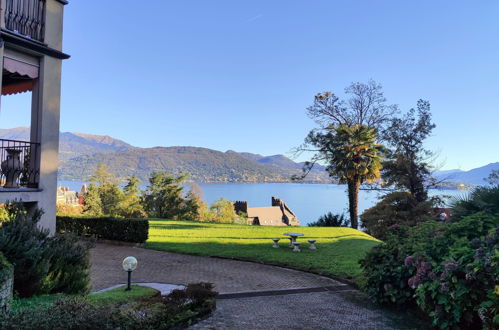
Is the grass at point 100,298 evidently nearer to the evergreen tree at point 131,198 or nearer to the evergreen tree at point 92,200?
the evergreen tree at point 92,200

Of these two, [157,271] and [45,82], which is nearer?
[45,82]

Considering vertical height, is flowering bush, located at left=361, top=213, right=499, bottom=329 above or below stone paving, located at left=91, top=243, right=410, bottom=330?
above

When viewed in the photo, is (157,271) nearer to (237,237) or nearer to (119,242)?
(119,242)

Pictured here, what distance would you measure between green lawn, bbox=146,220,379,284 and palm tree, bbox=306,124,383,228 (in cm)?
813

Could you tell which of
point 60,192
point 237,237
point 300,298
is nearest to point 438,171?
point 237,237

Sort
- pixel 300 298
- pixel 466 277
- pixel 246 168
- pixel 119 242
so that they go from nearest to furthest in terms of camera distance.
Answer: pixel 466 277
pixel 300 298
pixel 119 242
pixel 246 168

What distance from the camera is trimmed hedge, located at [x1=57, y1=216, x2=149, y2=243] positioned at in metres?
13.7

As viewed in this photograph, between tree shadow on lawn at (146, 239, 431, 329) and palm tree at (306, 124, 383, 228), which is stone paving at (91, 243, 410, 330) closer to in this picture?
tree shadow on lawn at (146, 239, 431, 329)

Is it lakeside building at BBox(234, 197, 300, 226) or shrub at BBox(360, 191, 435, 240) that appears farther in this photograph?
lakeside building at BBox(234, 197, 300, 226)

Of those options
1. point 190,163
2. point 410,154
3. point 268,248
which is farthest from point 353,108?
point 190,163

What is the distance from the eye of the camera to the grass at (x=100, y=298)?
446cm

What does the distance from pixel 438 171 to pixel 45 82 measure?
29.6 m

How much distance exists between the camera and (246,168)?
17700 centimetres

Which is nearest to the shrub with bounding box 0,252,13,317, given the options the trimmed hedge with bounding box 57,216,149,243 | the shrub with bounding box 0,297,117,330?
the shrub with bounding box 0,297,117,330
